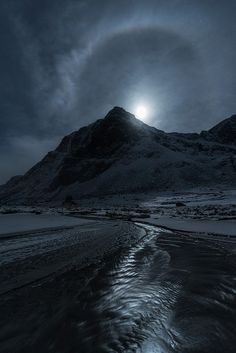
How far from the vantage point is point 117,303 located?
5348mm

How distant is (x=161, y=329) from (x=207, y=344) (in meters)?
0.70

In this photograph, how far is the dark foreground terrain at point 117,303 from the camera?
152 inches

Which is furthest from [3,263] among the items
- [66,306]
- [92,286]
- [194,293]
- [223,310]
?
[223,310]

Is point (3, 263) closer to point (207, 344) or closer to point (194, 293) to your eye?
point (194, 293)

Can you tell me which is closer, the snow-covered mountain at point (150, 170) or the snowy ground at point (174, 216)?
the snowy ground at point (174, 216)

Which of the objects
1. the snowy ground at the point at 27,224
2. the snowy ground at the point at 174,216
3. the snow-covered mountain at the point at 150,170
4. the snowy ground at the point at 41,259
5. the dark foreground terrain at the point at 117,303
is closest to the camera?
the dark foreground terrain at the point at 117,303

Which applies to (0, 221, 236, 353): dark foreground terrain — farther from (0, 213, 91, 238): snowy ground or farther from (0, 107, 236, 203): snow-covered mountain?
(0, 107, 236, 203): snow-covered mountain

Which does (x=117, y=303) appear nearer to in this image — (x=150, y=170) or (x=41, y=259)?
(x=41, y=259)

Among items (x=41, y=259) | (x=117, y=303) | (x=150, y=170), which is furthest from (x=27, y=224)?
(x=150, y=170)

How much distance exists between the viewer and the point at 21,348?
371 cm

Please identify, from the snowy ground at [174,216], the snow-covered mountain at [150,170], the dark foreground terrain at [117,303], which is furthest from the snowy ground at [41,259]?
the snow-covered mountain at [150,170]

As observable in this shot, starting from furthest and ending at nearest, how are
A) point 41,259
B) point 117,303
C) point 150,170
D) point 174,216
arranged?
point 150,170 → point 174,216 → point 41,259 → point 117,303

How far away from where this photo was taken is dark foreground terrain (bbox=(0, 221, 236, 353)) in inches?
152

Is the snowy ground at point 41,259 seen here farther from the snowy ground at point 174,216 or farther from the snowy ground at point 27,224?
the snowy ground at point 174,216
